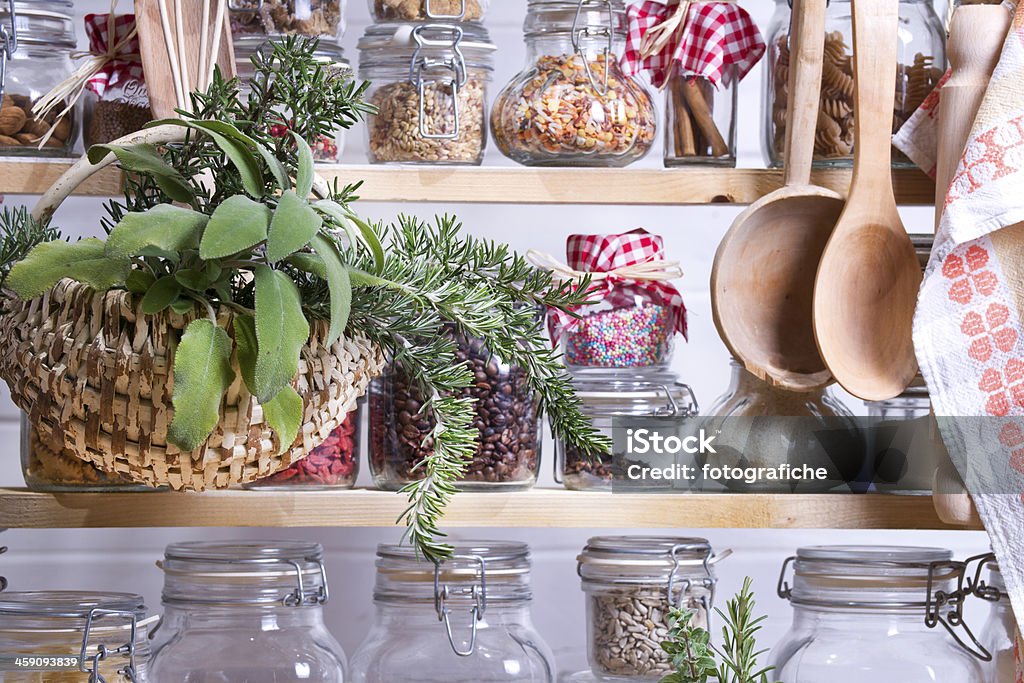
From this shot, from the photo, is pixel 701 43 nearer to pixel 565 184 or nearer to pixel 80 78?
pixel 565 184

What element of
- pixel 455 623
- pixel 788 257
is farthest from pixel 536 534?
pixel 788 257

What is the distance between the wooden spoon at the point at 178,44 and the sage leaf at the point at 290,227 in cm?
27

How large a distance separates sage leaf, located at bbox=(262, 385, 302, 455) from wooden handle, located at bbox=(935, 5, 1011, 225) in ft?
1.60

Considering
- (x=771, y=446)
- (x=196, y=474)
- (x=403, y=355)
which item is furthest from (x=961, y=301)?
(x=196, y=474)

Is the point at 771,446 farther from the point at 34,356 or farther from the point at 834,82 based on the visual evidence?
the point at 34,356

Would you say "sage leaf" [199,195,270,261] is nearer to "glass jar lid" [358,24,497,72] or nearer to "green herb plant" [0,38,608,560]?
"green herb plant" [0,38,608,560]

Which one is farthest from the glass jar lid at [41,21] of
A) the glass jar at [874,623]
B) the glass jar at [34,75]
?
the glass jar at [874,623]

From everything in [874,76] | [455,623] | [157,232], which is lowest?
[455,623]

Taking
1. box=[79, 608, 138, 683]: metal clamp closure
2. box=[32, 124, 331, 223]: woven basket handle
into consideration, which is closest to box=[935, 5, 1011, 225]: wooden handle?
box=[32, 124, 331, 223]: woven basket handle

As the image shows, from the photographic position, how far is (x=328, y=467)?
32.9 inches

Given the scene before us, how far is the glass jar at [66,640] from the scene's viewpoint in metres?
0.78

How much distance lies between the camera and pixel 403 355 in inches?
26.8

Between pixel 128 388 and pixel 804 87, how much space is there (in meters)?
0.53

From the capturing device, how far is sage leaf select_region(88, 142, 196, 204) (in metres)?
0.62
